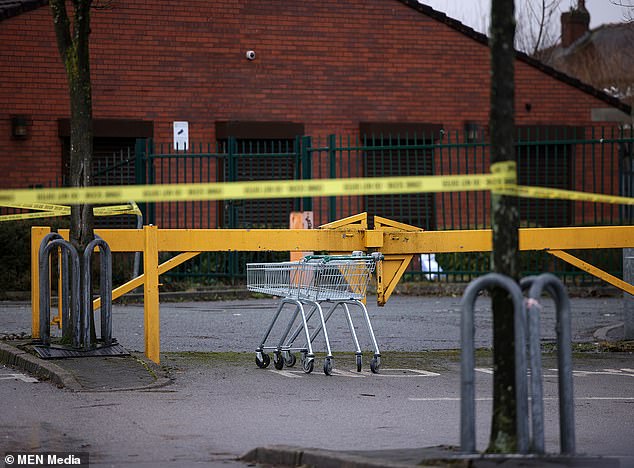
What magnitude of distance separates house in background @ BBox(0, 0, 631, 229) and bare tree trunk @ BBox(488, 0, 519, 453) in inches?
576

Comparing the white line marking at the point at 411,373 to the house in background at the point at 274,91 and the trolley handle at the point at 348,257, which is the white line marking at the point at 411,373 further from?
the house in background at the point at 274,91

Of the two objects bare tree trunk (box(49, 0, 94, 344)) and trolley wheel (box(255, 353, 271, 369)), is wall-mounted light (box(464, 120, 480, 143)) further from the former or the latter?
bare tree trunk (box(49, 0, 94, 344))

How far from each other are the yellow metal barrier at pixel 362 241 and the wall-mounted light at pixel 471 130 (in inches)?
503

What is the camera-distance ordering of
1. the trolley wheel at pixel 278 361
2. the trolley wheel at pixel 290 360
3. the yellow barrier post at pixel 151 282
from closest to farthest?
the yellow barrier post at pixel 151 282
the trolley wheel at pixel 278 361
the trolley wheel at pixel 290 360

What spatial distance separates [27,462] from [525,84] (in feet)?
64.5

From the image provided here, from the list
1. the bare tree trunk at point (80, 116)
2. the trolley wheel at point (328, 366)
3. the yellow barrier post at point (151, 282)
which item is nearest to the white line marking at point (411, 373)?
the trolley wheel at point (328, 366)

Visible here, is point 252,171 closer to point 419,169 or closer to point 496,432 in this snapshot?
point 419,169

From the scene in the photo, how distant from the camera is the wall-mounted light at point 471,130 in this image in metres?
23.5

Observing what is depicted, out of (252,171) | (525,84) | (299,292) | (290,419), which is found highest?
(525,84)

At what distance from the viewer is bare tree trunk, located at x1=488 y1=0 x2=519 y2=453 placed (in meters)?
5.74

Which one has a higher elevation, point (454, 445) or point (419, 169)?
point (419, 169)

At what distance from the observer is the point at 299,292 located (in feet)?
32.5

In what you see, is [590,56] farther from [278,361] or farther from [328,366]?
[328,366]

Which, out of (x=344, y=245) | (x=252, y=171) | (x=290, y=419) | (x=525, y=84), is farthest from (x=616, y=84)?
(x=290, y=419)
